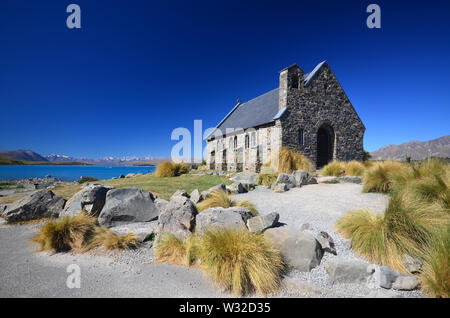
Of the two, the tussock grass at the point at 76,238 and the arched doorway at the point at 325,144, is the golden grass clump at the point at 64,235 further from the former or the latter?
the arched doorway at the point at 325,144

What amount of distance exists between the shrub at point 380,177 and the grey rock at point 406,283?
483 centimetres

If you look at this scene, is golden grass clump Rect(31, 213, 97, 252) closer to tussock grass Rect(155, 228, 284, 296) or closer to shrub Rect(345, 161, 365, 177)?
tussock grass Rect(155, 228, 284, 296)

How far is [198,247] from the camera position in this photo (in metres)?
3.28

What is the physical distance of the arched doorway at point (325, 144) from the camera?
51.2 feet

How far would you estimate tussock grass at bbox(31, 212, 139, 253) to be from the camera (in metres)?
3.64

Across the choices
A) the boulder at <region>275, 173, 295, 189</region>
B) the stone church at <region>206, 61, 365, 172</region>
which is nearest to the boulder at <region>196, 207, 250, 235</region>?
the boulder at <region>275, 173, 295, 189</region>

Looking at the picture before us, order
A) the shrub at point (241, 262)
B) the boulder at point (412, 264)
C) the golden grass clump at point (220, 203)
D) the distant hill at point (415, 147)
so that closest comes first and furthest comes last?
the shrub at point (241, 262)
the boulder at point (412, 264)
the golden grass clump at point (220, 203)
the distant hill at point (415, 147)

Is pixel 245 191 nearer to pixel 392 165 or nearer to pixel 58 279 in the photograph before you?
pixel 392 165

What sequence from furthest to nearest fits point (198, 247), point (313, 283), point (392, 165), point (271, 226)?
point (392, 165) < point (271, 226) < point (198, 247) < point (313, 283)

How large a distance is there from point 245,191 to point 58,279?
240 inches

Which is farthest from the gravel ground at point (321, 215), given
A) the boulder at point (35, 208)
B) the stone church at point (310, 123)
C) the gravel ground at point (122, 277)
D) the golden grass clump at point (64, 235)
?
the stone church at point (310, 123)

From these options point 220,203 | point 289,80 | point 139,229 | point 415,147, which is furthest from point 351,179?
point 415,147
